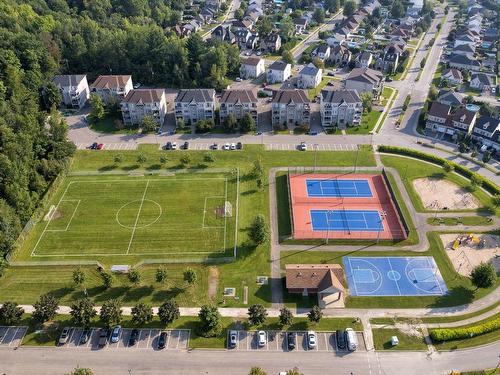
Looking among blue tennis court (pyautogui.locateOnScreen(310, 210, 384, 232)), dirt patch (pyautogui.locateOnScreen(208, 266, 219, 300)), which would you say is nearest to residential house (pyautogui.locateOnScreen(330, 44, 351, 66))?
blue tennis court (pyautogui.locateOnScreen(310, 210, 384, 232))

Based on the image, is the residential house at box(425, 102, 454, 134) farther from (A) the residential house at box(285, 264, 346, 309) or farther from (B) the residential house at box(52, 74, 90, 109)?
(B) the residential house at box(52, 74, 90, 109)

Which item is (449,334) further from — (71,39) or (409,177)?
(71,39)

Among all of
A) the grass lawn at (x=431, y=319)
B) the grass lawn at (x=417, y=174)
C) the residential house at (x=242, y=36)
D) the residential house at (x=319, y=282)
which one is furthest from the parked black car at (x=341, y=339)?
the residential house at (x=242, y=36)

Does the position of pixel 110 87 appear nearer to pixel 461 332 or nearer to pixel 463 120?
pixel 463 120

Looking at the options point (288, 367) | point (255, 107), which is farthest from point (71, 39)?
point (288, 367)

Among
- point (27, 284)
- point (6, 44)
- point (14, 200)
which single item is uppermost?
point (6, 44)

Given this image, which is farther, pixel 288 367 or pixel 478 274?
pixel 478 274

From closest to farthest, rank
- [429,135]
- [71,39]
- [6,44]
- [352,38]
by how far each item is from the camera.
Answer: [429,135]
[6,44]
[71,39]
[352,38]
